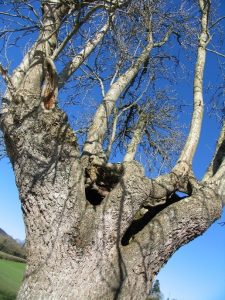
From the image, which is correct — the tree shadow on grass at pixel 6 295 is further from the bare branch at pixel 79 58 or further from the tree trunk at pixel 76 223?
the tree trunk at pixel 76 223

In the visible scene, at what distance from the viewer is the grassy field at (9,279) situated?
46.1ft

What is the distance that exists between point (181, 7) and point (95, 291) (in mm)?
5962

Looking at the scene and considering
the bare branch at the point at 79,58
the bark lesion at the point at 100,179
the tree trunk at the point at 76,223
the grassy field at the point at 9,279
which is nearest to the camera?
the tree trunk at the point at 76,223

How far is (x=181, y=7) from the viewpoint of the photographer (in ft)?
25.0

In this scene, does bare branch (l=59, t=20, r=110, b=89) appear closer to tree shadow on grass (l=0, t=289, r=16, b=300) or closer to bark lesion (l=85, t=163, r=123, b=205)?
bark lesion (l=85, t=163, r=123, b=205)

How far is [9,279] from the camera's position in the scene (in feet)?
58.1

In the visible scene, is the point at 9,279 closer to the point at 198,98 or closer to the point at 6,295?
the point at 6,295

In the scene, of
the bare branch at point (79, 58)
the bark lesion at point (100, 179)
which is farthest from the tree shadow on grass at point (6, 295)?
the bark lesion at point (100, 179)

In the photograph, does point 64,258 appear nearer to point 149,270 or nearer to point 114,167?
point 149,270

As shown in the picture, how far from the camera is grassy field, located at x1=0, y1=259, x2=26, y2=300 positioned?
1405cm

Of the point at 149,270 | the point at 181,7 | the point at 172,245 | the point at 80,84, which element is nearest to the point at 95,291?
the point at 149,270

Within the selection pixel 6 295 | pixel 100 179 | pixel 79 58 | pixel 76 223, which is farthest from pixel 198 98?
pixel 6 295

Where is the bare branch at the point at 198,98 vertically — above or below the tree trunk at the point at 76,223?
above

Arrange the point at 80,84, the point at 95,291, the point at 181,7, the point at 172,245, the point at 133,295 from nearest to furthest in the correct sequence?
1. the point at 95,291
2. the point at 133,295
3. the point at 172,245
4. the point at 181,7
5. the point at 80,84
